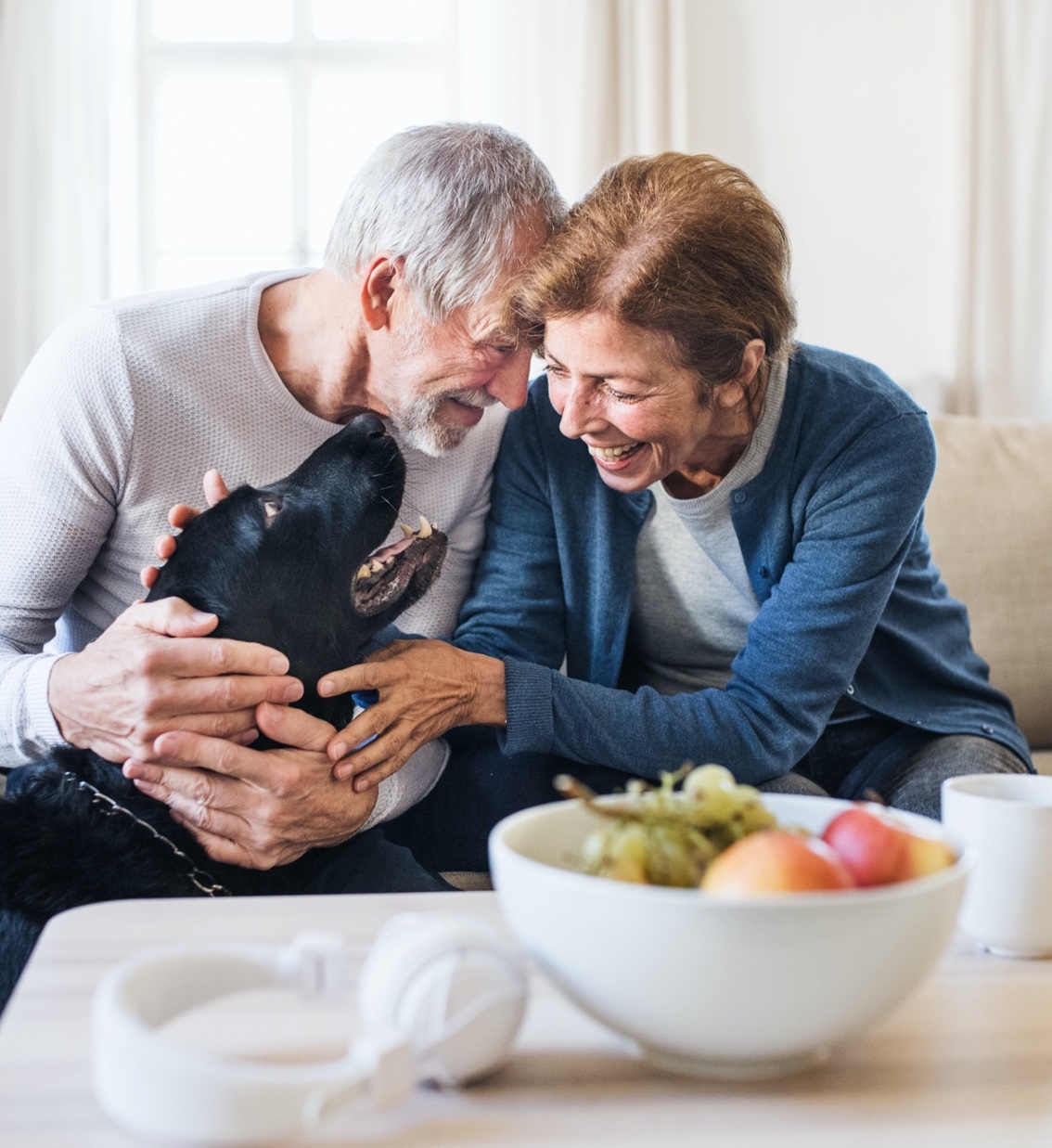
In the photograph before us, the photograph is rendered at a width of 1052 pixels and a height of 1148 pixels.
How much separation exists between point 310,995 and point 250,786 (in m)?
0.55

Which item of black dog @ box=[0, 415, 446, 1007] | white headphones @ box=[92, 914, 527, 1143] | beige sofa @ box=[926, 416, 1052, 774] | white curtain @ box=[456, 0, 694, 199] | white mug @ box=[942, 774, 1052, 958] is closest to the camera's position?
white headphones @ box=[92, 914, 527, 1143]

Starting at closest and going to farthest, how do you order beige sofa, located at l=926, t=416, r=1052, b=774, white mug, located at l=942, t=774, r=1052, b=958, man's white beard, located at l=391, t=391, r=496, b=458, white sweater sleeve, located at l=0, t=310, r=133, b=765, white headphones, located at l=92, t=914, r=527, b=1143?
white headphones, located at l=92, t=914, r=527, b=1143, white mug, located at l=942, t=774, r=1052, b=958, white sweater sleeve, located at l=0, t=310, r=133, b=765, man's white beard, located at l=391, t=391, r=496, b=458, beige sofa, located at l=926, t=416, r=1052, b=774

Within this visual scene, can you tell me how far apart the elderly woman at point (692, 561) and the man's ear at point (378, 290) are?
0.16 m

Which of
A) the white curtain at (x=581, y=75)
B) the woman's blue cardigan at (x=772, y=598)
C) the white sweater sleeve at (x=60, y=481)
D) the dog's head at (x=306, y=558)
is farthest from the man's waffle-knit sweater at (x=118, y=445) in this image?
the white curtain at (x=581, y=75)

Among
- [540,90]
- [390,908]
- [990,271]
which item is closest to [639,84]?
[540,90]

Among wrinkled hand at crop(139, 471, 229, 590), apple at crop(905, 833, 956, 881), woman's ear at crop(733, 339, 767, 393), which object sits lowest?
apple at crop(905, 833, 956, 881)

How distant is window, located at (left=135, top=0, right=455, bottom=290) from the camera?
10.8 ft

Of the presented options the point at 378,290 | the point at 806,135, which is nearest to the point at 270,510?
the point at 378,290

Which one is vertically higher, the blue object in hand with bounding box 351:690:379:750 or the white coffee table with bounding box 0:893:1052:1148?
the white coffee table with bounding box 0:893:1052:1148

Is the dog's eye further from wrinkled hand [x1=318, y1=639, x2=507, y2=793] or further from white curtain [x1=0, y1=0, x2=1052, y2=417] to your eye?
white curtain [x1=0, y1=0, x2=1052, y2=417]

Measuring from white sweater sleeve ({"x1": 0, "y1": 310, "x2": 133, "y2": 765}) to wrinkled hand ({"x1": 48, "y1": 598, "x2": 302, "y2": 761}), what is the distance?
0.17m

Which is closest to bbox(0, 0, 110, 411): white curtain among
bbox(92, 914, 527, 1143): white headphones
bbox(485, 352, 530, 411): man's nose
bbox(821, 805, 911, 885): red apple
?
bbox(485, 352, 530, 411): man's nose

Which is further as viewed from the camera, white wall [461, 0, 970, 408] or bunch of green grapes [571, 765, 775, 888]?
white wall [461, 0, 970, 408]

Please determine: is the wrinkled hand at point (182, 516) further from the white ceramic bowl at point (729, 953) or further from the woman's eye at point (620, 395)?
the white ceramic bowl at point (729, 953)
